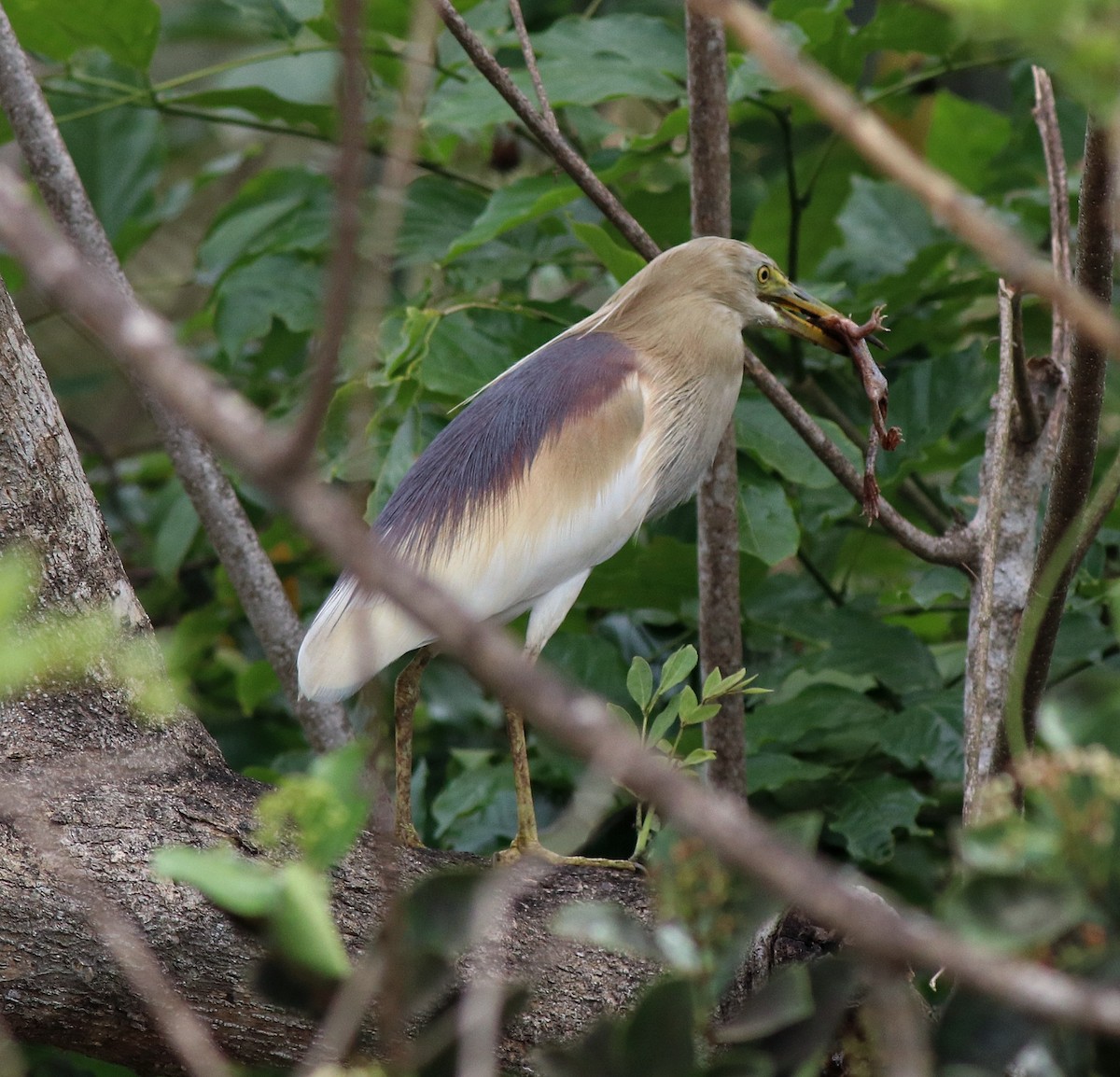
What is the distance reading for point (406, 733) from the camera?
6.68ft

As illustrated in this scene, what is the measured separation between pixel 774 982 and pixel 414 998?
24cm

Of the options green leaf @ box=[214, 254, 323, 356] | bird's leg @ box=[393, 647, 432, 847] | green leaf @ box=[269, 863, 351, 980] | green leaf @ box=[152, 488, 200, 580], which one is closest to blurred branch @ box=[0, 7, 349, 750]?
bird's leg @ box=[393, 647, 432, 847]

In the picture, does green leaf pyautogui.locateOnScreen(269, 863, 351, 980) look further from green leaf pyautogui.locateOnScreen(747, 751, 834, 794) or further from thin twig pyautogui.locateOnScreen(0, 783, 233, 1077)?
green leaf pyautogui.locateOnScreen(747, 751, 834, 794)

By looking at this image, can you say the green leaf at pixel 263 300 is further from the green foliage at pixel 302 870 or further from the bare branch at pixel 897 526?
the green foliage at pixel 302 870

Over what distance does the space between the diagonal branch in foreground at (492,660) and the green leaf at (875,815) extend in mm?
1449

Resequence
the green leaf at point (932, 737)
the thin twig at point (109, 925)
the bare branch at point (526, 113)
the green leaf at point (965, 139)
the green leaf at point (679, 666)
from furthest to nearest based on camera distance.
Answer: the green leaf at point (965, 139) → the green leaf at point (932, 737) → the bare branch at point (526, 113) → the green leaf at point (679, 666) → the thin twig at point (109, 925)

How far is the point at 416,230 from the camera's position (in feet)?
8.18

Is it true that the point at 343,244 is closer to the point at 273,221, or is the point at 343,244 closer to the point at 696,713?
the point at 696,713

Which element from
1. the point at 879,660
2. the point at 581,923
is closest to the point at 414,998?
the point at 581,923

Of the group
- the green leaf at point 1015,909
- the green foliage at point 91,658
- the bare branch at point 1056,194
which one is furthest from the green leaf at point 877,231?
the green leaf at point 1015,909

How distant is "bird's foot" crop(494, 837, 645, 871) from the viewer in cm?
182

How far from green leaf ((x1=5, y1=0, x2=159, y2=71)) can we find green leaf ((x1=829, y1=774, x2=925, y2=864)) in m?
1.78

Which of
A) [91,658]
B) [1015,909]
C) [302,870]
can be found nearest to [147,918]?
[91,658]

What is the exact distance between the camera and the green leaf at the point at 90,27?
91.0 inches
